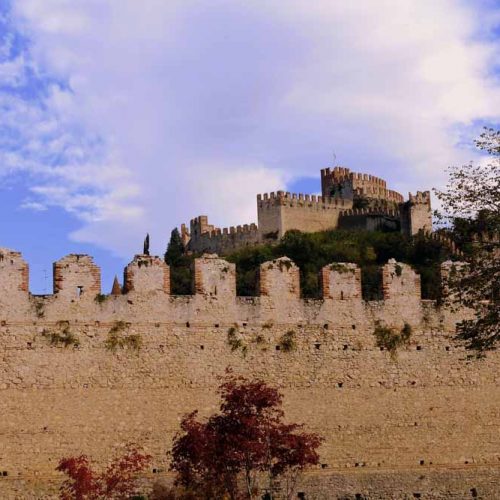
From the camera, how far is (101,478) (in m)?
26.0

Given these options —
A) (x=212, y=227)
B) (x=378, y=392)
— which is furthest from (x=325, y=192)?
(x=378, y=392)

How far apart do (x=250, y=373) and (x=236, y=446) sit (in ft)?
15.8

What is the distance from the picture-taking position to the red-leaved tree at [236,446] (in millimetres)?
25141

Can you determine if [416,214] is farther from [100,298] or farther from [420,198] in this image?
[100,298]

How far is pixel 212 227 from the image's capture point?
10062 centimetres

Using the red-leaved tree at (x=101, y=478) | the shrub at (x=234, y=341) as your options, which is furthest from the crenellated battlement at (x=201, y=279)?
the red-leaved tree at (x=101, y=478)

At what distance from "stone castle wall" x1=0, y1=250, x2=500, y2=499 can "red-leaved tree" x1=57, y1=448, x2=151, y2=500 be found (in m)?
0.75

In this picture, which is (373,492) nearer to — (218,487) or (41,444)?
(218,487)

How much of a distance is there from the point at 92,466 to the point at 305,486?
18.5 ft

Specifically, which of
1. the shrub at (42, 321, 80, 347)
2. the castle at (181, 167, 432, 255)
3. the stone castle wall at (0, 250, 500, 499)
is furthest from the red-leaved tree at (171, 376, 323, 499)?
the castle at (181, 167, 432, 255)

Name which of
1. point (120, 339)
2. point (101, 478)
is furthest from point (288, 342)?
point (101, 478)

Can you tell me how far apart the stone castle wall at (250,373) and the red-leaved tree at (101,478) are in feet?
2.46

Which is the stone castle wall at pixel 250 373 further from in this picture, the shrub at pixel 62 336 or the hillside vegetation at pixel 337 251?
the hillside vegetation at pixel 337 251

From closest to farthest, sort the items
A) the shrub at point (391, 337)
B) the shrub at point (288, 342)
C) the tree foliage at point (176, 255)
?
1. the shrub at point (288, 342)
2. the shrub at point (391, 337)
3. the tree foliage at point (176, 255)
